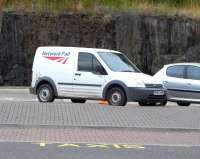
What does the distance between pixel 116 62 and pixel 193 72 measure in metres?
2.91

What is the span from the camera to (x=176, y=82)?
22562 mm

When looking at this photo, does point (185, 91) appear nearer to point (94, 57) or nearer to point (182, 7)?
point (94, 57)

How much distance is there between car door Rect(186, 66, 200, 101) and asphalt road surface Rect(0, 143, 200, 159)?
9305 millimetres

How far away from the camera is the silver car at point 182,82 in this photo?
22.3 m

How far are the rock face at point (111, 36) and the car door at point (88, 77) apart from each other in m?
13.1

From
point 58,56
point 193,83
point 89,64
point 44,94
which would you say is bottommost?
point 44,94

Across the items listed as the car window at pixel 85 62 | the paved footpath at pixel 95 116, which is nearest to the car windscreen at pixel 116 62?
the car window at pixel 85 62

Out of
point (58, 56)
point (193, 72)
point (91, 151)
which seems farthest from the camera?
point (193, 72)

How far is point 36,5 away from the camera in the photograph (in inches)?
1473

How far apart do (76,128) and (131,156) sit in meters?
3.94

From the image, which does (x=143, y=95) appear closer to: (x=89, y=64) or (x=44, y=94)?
(x=89, y=64)

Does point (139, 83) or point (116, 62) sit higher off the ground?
point (116, 62)

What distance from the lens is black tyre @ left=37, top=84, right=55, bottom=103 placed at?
21906mm

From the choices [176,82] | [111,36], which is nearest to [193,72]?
[176,82]
